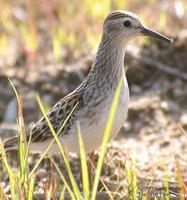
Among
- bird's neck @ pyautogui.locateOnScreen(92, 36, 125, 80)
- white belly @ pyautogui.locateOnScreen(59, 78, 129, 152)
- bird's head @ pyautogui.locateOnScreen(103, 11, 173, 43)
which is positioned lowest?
white belly @ pyautogui.locateOnScreen(59, 78, 129, 152)

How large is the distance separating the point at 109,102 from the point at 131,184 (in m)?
0.97

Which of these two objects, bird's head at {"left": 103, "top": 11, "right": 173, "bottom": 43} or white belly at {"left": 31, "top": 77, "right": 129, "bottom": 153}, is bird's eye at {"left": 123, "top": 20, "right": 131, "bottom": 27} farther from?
white belly at {"left": 31, "top": 77, "right": 129, "bottom": 153}

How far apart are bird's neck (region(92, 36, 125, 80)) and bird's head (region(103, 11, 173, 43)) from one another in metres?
0.05

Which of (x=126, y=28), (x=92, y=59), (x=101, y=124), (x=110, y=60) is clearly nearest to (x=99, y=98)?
(x=101, y=124)

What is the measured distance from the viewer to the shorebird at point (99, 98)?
15.5ft

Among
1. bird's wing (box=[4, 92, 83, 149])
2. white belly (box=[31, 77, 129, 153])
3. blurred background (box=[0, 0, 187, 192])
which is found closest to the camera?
white belly (box=[31, 77, 129, 153])

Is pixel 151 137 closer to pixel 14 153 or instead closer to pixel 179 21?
pixel 14 153

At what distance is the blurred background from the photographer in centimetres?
652

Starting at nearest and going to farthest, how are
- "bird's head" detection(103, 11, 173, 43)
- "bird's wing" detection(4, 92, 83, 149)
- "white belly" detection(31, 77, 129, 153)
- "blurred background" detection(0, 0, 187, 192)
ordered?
1. "white belly" detection(31, 77, 129, 153)
2. "bird's wing" detection(4, 92, 83, 149)
3. "bird's head" detection(103, 11, 173, 43)
4. "blurred background" detection(0, 0, 187, 192)

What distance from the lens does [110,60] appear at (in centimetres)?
506

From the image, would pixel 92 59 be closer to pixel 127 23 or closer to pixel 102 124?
pixel 127 23

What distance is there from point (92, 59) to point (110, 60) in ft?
7.92

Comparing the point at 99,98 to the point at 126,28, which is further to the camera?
the point at 126,28

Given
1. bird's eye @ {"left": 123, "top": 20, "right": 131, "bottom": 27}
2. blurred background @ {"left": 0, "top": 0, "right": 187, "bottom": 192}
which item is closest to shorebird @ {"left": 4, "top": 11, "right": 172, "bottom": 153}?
bird's eye @ {"left": 123, "top": 20, "right": 131, "bottom": 27}
